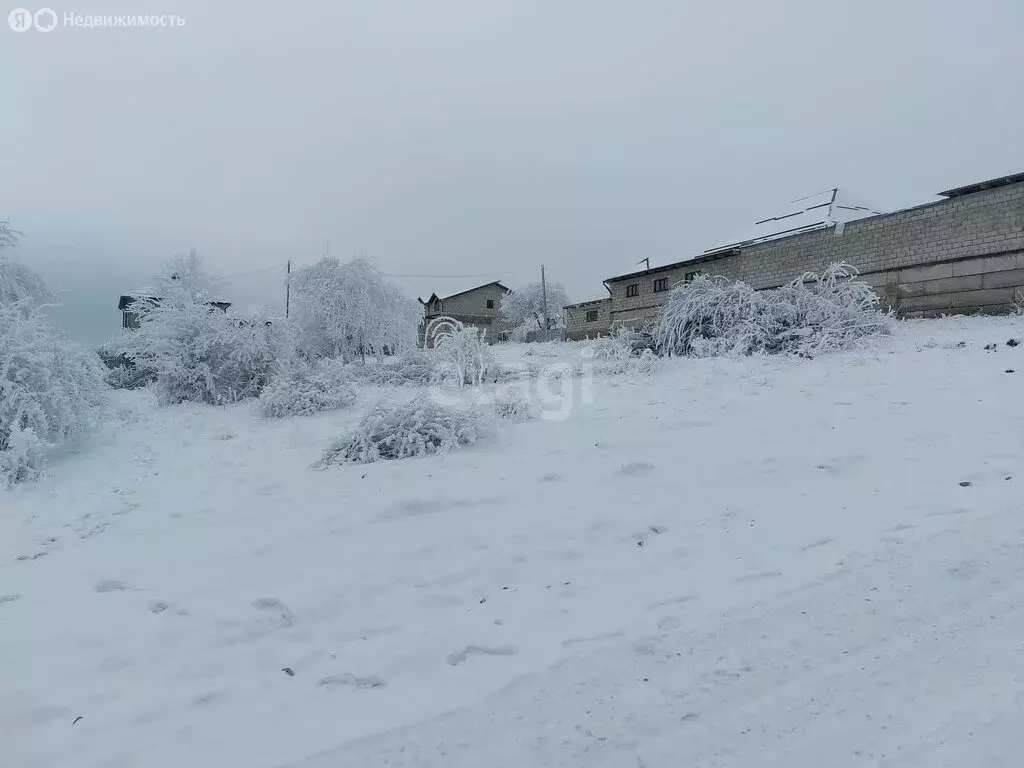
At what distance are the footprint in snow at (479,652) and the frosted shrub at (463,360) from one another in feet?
28.8

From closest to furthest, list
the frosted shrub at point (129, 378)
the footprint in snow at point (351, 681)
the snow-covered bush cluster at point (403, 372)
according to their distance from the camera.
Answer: the footprint in snow at point (351, 681) → the snow-covered bush cluster at point (403, 372) → the frosted shrub at point (129, 378)

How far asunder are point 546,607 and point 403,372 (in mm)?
10491

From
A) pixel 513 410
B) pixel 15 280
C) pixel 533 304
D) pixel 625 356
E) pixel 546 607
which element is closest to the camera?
pixel 546 607

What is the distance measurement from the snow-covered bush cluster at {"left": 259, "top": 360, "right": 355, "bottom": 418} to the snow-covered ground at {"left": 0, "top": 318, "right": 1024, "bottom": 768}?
3.55 metres

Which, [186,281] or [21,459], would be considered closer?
[21,459]

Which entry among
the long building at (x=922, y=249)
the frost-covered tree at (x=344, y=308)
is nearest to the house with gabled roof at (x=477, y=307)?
the frost-covered tree at (x=344, y=308)

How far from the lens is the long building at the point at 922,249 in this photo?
12.5m

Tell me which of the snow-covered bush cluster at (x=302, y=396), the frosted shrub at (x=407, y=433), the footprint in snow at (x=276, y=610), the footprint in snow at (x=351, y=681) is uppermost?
the snow-covered bush cluster at (x=302, y=396)

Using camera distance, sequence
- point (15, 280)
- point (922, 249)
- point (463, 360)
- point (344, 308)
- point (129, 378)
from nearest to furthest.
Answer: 1. point (15, 280)
2. point (463, 360)
3. point (922, 249)
4. point (129, 378)
5. point (344, 308)

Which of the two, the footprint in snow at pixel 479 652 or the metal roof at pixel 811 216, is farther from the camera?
the metal roof at pixel 811 216

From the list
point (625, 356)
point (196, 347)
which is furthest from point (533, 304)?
point (196, 347)

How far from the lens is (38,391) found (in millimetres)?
6652

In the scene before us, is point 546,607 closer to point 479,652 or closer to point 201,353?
point 479,652

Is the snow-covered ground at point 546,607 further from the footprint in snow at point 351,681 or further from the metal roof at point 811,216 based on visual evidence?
the metal roof at point 811,216
